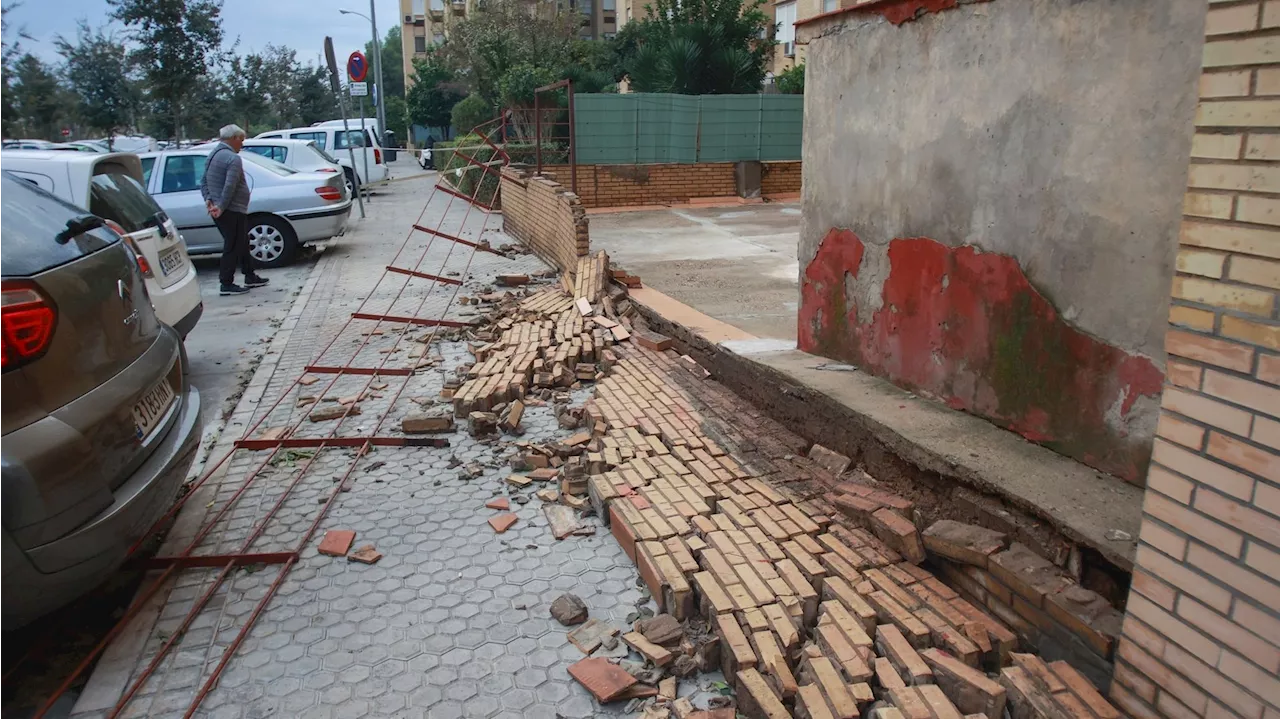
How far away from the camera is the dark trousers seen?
10.0m

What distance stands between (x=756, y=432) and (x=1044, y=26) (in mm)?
2393

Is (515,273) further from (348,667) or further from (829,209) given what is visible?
(348,667)

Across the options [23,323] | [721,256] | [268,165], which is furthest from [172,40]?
[23,323]

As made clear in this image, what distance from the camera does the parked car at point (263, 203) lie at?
11383mm

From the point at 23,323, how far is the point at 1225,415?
355cm

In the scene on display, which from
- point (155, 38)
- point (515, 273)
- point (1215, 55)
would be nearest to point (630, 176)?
point (515, 273)

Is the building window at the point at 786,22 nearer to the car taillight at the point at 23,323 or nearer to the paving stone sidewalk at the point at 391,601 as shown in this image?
the paving stone sidewalk at the point at 391,601

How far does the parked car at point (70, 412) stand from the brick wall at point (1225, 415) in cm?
331

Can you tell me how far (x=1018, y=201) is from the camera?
138 inches

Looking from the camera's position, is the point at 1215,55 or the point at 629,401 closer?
the point at 1215,55

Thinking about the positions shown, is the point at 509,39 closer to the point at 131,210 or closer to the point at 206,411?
the point at 131,210

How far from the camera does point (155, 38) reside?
22781 mm

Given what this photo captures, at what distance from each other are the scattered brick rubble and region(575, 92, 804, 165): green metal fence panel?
13.5m

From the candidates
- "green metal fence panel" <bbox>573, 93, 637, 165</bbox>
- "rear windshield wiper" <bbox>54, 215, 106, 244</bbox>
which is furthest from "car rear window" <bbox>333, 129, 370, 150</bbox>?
"rear windshield wiper" <bbox>54, 215, 106, 244</bbox>
